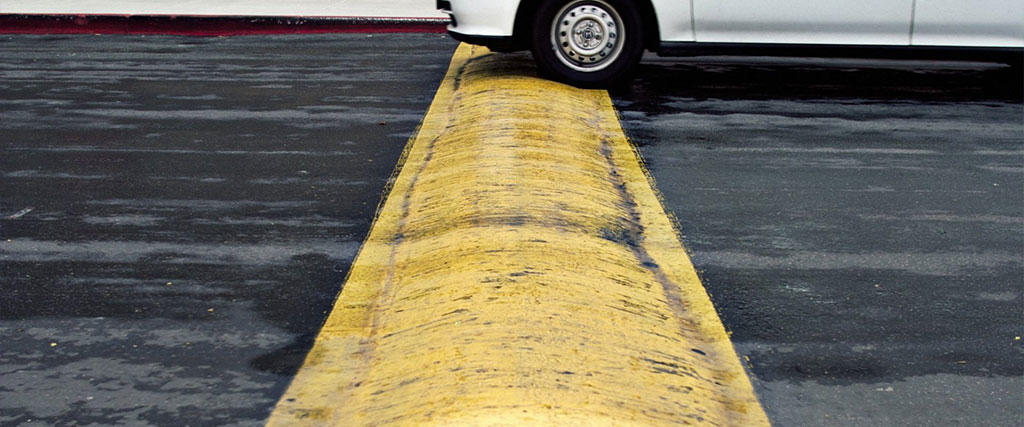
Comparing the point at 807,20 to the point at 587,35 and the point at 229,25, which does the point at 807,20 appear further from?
the point at 229,25

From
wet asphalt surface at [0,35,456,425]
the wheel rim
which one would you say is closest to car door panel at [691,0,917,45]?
the wheel rim

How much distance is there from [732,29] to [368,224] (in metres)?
3.71

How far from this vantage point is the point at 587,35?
25.1 feet

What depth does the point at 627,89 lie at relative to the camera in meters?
8.02

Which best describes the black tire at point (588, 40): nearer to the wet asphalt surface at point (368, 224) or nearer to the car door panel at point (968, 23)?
the wet asphalt surface at point (368, 224)

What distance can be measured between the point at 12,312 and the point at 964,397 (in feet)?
9.62

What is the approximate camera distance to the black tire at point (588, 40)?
24.9ft

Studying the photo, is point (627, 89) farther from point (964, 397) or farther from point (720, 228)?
point (964, 397)

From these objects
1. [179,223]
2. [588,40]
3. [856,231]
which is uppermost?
[588,40]

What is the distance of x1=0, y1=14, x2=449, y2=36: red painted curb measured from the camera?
12023mm

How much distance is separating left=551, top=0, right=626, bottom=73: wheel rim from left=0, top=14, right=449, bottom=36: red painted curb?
14.8 feet

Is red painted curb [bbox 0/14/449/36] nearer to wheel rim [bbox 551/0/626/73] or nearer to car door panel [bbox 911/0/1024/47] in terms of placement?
wheel rim [bbox 551/0/626/73]

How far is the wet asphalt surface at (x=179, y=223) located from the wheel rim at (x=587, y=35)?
101 cm

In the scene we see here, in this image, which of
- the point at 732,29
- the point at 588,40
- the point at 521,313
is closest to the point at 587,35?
the point at 588,40
